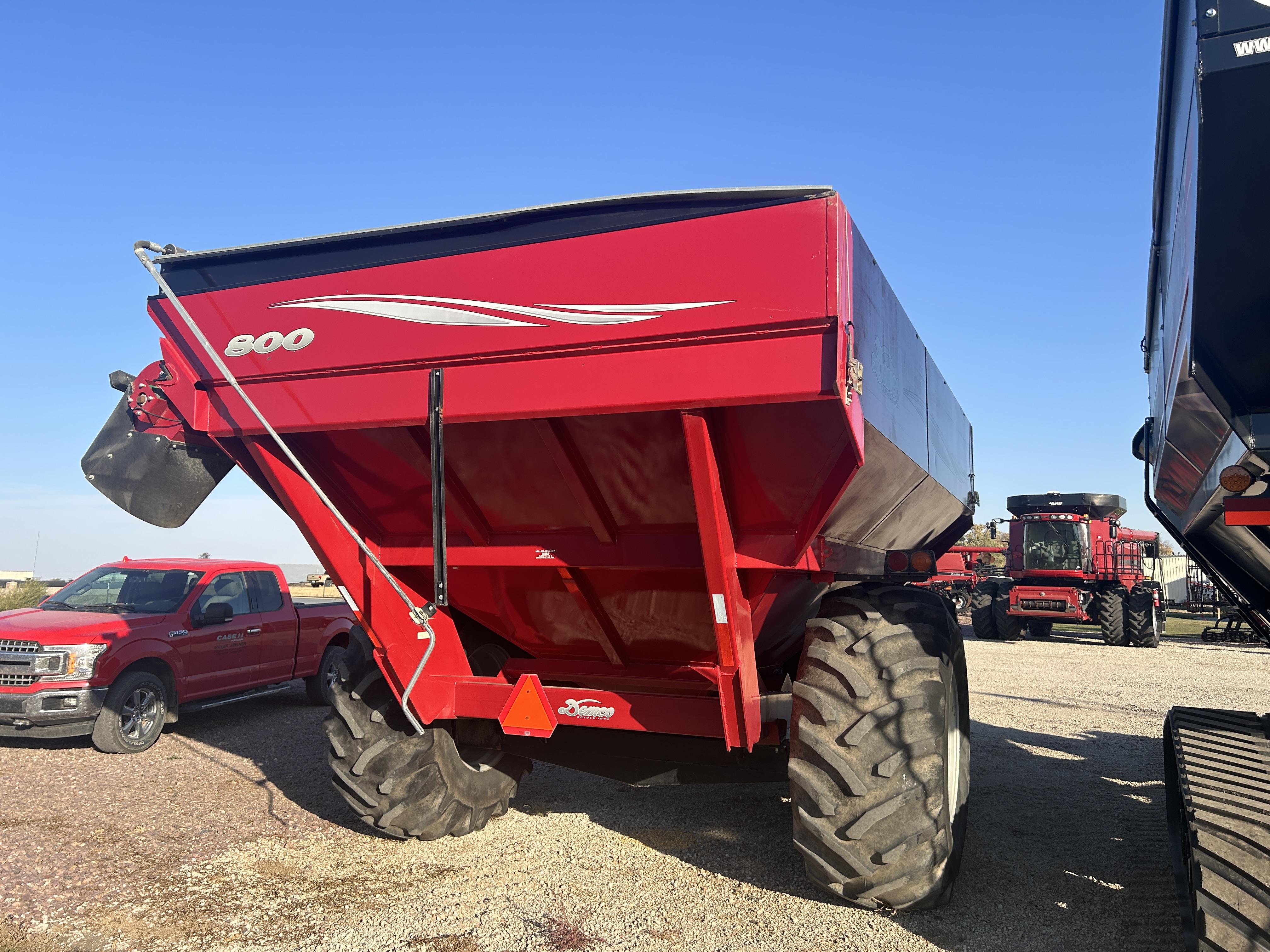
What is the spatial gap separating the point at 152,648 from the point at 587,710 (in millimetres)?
5399

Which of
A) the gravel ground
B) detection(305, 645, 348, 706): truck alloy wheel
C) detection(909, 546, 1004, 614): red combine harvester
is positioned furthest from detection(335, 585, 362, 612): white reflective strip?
detection(909, 546, 1004, 614): red combine harvester

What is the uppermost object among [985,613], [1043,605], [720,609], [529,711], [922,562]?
[922,562]

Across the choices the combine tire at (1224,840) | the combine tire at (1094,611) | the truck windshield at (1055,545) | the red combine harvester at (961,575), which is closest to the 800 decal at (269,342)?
the combine tire at (1224,840)

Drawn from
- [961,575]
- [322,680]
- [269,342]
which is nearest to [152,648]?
[322,680]

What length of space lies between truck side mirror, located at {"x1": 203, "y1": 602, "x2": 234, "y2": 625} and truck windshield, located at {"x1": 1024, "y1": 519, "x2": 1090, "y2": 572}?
17852 millimetres

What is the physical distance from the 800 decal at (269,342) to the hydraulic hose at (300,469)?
0.08m

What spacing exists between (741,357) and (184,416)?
254 centimetres

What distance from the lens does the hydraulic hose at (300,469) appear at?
11.7 feet

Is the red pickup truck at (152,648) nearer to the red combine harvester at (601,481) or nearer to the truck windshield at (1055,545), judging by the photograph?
the red combine harvester at (601,481)

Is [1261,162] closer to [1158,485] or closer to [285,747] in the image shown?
[1158,485]

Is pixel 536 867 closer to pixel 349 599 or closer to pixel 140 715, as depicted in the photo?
Result: pixel 349 599

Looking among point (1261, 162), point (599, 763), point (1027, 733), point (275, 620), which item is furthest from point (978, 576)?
point (1261, 162)

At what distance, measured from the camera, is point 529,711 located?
13.3 ft

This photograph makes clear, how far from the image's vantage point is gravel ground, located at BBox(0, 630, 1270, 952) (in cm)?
354
